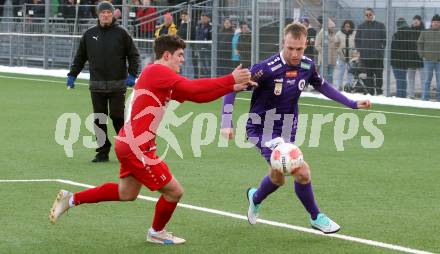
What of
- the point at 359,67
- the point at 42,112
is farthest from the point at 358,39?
the point at 42,112

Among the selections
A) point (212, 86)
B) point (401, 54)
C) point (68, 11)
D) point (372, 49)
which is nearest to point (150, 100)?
point (212, 86)

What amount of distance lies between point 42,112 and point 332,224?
43.1ft

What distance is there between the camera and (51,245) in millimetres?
8977

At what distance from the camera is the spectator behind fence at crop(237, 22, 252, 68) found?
27.2 meters

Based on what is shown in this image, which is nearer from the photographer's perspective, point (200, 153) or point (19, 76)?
point (200, 153)

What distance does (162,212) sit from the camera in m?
9.05

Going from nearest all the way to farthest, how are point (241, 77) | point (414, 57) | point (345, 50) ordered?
point (241, 77), point (414, 57), point (345, 50)

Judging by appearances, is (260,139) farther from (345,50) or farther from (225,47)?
(225,47)

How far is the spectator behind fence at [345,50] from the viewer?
25.1 m

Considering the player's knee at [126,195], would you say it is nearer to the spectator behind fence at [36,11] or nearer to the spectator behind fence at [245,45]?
the spectator behind fence at [245,45]

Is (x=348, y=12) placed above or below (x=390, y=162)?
above

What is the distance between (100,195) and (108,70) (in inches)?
→ 226

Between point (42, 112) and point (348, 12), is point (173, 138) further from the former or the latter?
point (348, 12)

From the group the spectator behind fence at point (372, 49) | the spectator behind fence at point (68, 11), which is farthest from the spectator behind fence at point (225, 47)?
the spectator behind fence at point (68, 11)
